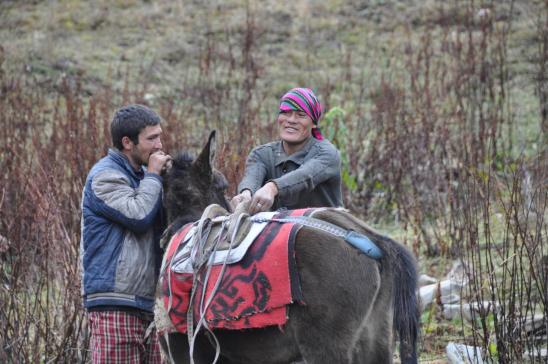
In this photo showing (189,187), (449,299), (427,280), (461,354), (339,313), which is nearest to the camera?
(339,313)

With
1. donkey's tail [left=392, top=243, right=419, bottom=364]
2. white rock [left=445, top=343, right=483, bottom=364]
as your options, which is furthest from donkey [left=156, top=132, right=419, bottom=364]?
white rock [left=445, top=343, right=483, bottom=364]

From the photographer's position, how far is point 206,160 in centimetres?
361

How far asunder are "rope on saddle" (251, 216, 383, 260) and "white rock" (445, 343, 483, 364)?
154 centimetres

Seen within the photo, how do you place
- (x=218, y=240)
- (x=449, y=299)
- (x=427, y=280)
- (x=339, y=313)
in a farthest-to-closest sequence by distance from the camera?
(x=427, y=280) < (x=449, y=299) < (x=218, y=240) < (x=339, y=313)

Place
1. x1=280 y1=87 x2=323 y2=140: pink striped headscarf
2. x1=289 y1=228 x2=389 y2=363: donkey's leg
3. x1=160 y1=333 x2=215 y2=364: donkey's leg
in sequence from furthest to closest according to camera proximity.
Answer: x1=280 y1=87 x2=323 y2=140: pink striped headscarf < x1=160 y1=333 x2=215 y2=364: donkey's leg < x1=289 y1=228 x2=389 y2=363: donkey's leg

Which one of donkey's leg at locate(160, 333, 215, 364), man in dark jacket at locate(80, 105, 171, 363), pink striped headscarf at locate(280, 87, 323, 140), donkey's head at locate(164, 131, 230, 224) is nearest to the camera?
donkey's leg at locate(160, 333, 215, 364)

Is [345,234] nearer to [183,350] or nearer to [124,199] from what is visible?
[183,350]

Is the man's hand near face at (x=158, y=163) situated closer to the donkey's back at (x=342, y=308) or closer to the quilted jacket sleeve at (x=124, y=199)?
the quilted jacket sleeve at (x=124, y=199)

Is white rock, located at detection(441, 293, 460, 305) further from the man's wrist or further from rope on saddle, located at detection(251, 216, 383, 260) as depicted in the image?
rope on saddle, located at detection(251, 216, 383, 260)

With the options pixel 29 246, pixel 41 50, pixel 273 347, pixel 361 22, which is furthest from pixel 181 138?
pixel 361 22

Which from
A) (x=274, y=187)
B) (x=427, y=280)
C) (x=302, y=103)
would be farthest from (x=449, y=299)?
(x=274, y=187)

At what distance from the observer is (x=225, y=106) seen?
10.8 meters

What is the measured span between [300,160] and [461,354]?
172cm

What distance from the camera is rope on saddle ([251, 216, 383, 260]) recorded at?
3.04 metres
